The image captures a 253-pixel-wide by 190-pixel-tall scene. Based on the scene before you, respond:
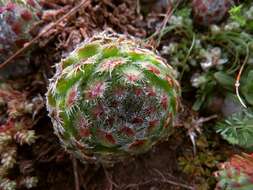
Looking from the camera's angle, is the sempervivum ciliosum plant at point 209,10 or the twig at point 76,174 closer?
the twig at point 76,174

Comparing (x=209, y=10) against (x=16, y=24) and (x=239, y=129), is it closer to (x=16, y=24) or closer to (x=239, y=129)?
(x=239, y=129)

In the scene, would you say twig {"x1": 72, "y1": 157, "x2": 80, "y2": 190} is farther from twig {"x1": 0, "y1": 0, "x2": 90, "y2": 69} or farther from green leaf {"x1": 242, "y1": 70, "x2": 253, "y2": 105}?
green leaf {"x1": 242, "y1": 70, "x2": 253, "y2": 105}

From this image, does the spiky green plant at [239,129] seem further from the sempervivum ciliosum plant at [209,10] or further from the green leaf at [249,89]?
the sempervivum ciliosum plant at [209,10]

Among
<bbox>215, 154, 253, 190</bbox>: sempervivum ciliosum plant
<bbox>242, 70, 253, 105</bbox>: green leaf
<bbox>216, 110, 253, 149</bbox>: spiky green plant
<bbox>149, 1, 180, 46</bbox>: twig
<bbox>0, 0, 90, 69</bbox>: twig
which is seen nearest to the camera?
<bbox>215, 154, 253, 190</bbox>: sempervivum ciliosum plant

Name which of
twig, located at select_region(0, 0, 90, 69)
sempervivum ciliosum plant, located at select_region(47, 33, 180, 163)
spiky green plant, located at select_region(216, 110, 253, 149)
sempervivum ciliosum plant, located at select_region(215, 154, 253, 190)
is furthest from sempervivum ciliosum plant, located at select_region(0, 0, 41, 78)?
sempervivum ciliosum plant, located at select_region(215, 154, 253, 190)

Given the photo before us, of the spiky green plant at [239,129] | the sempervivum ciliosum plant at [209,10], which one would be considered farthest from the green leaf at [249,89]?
the sempervivum ciliosum plant at [209,10]

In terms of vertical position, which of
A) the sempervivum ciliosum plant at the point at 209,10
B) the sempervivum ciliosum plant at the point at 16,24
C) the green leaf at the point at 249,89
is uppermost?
the sempervivum ciliosum plant at the point at 16,24

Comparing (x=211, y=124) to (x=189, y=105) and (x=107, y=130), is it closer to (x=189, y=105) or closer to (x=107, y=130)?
(x=189, y=105)

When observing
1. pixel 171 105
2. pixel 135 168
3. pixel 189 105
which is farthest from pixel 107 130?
pixel 189 105
